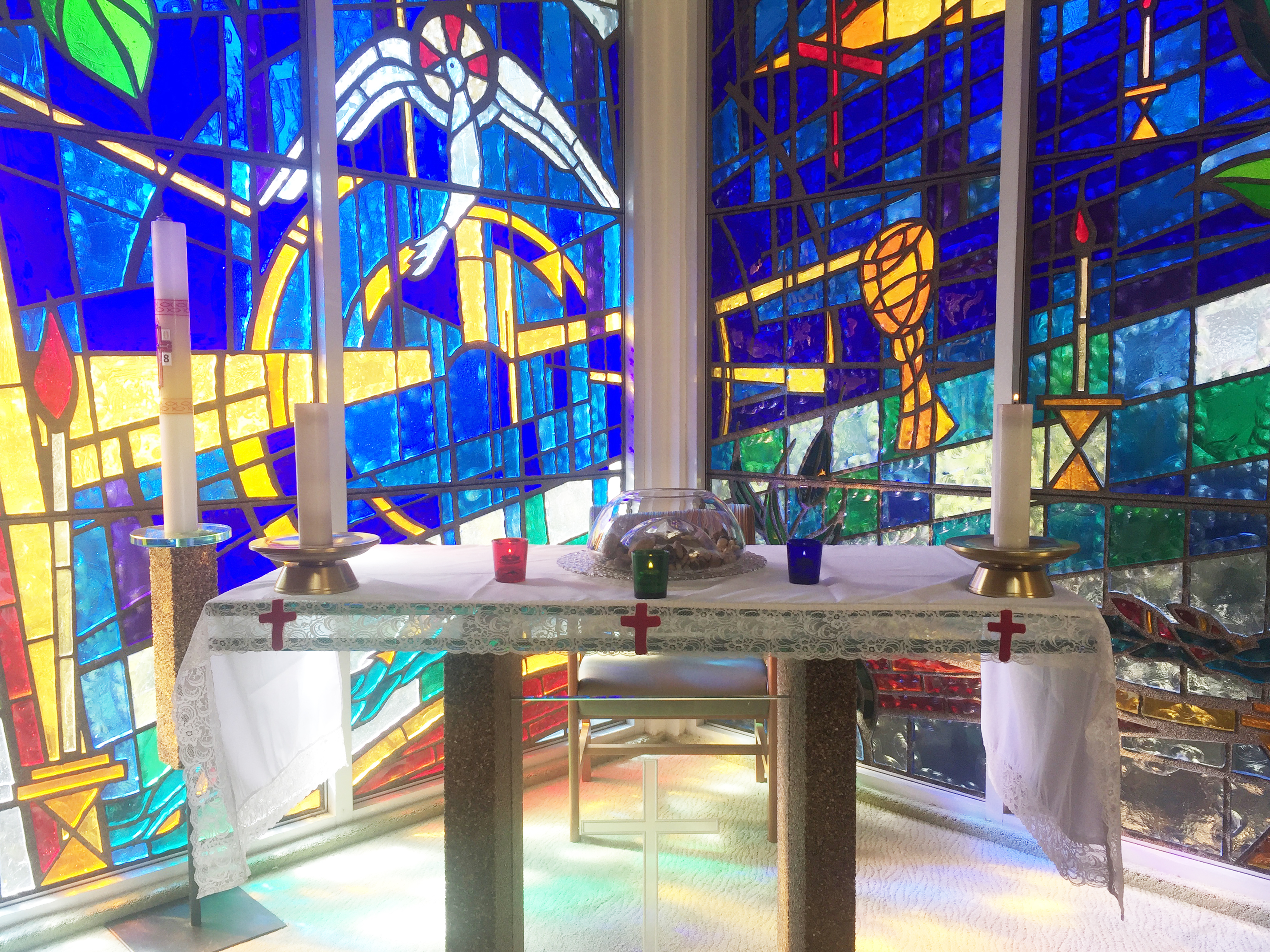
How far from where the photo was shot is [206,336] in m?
2.39

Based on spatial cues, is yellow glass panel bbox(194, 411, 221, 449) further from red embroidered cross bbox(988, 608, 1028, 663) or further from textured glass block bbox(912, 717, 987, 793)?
textured glass block bbox(912, 717, 987, 793)

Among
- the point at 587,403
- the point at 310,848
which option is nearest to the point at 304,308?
the point at 587,403

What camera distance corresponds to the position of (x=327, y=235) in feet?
8.32

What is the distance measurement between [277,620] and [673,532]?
0.73m

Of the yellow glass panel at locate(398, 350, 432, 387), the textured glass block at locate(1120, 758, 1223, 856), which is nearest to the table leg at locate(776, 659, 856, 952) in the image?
the textured glass block at locate(1120, 758, 1223, 856)

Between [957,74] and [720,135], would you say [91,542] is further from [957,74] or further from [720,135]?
[957,74]

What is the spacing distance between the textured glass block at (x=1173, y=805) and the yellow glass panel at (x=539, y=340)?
6.49 ft

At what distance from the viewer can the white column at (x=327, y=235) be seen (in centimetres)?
249

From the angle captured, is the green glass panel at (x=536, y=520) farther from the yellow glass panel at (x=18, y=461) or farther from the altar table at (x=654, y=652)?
the yellow glass panel at (x=18, y=461)

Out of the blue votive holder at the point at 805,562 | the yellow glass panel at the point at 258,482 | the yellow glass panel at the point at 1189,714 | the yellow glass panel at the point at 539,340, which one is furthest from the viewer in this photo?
the yellow glass panel at the point at 539,340

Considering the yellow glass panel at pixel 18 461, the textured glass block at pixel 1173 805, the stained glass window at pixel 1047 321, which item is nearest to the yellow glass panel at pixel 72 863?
the yellow glass panel at pixel 18 461

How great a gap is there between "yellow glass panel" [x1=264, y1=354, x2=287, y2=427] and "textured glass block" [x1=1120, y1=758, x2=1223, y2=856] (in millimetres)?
2287

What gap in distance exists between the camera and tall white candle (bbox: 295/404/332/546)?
165 cm

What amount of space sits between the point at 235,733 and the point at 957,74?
2.43 m
